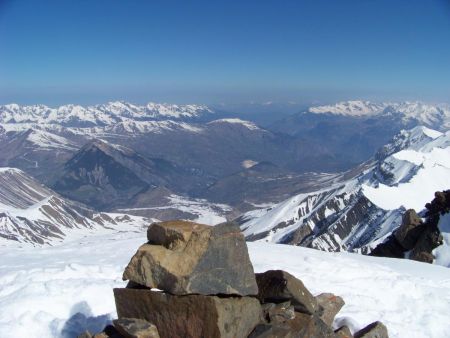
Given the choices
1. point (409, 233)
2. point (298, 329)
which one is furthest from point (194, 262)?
point (409, 233)

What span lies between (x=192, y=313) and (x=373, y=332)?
7.95m

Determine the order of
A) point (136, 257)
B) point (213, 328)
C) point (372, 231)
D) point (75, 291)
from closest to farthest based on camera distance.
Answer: point (213, 328) < point (136, 257) < point (75, 291) < point (372, 231)

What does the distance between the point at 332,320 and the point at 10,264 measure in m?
21.1

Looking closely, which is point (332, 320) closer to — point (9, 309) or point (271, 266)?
point (271, 266)

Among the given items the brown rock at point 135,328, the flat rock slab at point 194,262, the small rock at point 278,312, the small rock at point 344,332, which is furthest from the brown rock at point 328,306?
the brown rock at point 135,328

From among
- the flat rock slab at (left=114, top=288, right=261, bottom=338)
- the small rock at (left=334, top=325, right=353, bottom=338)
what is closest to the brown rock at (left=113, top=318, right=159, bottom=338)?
the flat rock slab at (left=114, top=288, right=261, bottom=338)

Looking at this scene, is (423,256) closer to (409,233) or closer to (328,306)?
(409,233)

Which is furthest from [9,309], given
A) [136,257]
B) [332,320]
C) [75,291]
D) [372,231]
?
[372,231]

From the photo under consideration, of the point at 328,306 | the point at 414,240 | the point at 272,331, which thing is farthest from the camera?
the point at 414,240

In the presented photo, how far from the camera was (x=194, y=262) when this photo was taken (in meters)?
15.5

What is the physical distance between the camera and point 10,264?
3031 cm

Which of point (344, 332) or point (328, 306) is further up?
point (328, 306)

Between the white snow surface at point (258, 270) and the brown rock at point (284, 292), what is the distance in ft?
12.6

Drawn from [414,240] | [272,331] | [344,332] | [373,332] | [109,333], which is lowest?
[414,240]
